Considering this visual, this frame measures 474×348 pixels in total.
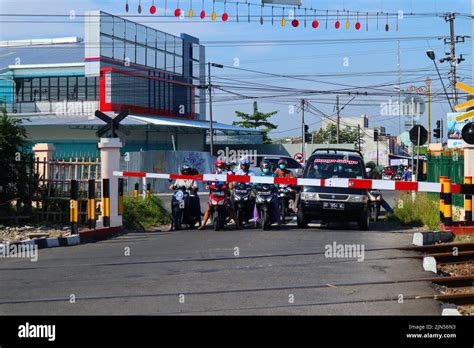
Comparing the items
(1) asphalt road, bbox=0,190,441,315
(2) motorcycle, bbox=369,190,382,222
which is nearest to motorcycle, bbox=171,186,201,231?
(1) asphalt road, bbox=0,190,441,315

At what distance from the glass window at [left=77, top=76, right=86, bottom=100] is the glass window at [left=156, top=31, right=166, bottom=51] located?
Answer: 6.32m

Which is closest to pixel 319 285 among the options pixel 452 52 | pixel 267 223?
pixel 267 223

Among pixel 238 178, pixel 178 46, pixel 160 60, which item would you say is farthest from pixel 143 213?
pixel 178 46

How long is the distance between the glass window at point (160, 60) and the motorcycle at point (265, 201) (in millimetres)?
35108

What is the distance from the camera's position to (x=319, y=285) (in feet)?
30.1

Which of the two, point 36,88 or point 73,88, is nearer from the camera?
point 73,88

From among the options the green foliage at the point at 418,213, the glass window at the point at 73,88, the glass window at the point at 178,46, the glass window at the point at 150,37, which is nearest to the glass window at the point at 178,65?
the glass window at the point at 178,46

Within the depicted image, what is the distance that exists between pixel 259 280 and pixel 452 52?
39555 millimetres

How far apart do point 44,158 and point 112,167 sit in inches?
104

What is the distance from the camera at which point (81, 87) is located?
4812 centimetres

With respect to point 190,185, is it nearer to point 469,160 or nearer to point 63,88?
point 469,160

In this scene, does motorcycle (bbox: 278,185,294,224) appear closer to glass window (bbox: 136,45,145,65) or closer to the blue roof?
glass window (bbox: 136,45,145,65)
